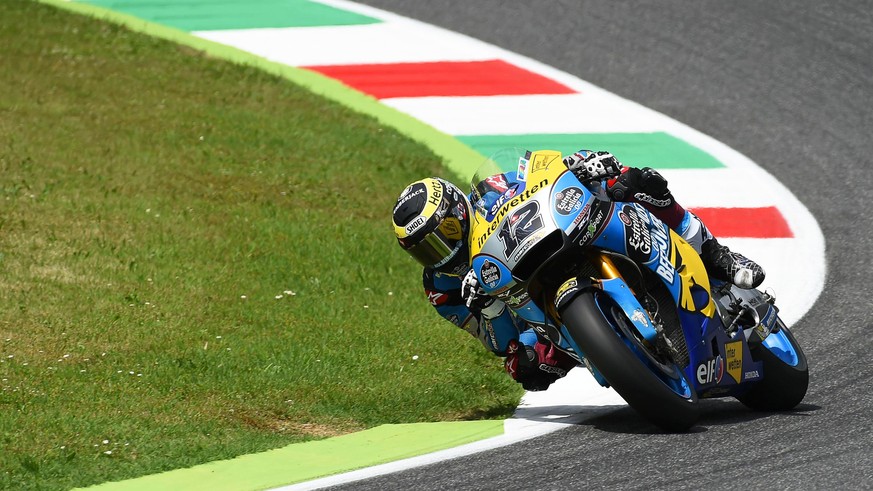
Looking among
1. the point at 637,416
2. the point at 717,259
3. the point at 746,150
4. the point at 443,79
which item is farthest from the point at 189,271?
the point at 746,150

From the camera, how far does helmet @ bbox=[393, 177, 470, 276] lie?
20.8 feet

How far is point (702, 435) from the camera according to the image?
6.07 meters

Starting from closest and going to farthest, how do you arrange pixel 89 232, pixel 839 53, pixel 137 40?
1. pixel 89 232
2. pixel 839 53
3. pixel 137 40

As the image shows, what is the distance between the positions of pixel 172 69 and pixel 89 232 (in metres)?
3.69

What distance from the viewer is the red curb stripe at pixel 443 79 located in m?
12.6

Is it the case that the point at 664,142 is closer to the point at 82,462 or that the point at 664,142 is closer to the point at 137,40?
the point at 137,40

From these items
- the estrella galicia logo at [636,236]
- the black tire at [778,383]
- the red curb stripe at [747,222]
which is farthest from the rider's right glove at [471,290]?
the red curb stripe at [747,222]

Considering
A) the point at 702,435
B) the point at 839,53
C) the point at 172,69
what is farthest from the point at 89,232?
the point at 839,53

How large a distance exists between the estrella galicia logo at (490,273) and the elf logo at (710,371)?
42.9 inches

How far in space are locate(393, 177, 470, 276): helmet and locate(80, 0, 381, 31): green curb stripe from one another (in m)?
8.06

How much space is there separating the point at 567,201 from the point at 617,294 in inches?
18.4

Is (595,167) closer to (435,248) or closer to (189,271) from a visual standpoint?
(435,248)

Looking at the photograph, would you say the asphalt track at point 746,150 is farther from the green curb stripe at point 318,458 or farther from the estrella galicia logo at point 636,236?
the estrella galicia logo at point 636,236

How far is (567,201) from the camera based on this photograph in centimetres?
600
